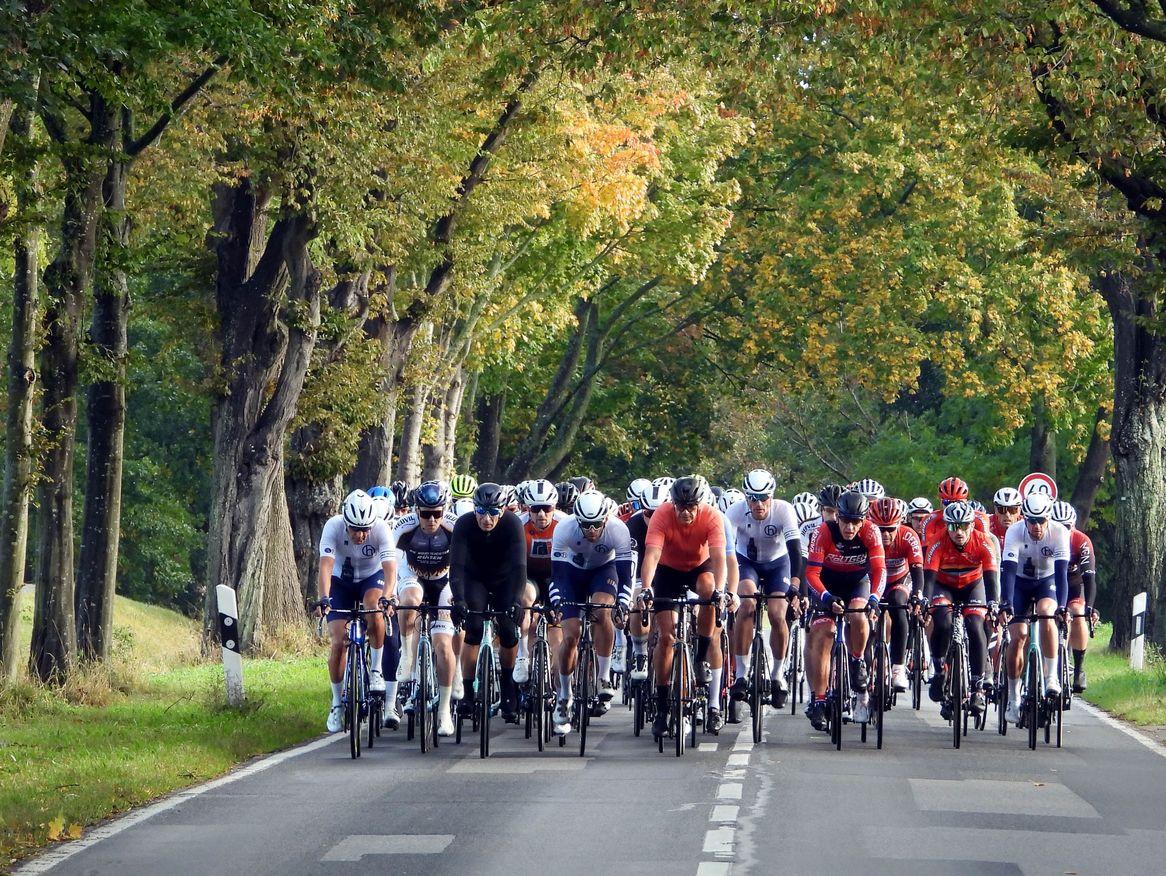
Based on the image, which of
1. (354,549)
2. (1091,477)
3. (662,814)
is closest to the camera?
(662,814)

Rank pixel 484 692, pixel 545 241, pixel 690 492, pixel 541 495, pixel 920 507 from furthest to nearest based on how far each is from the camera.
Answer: pixel 545 241
pixel 920 507
pixel 541 495
pixel 690 492
pixel 484 692

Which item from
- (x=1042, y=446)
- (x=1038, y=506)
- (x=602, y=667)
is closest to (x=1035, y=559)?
(x=1038, y=506)

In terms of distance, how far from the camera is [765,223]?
39.2 metres

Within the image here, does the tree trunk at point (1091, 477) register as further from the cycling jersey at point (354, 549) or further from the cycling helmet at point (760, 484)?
the cycling jersey at point (354, 549)

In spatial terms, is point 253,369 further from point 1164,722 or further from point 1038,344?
point 1038,344

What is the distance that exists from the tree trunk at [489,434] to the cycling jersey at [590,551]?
→ 3284cm

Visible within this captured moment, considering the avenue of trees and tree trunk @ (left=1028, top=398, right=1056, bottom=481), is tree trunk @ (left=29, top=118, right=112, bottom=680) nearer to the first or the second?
the avenue of trees

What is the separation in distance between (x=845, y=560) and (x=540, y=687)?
8.43ft

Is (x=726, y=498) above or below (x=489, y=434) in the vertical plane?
below

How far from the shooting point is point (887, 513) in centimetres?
1814

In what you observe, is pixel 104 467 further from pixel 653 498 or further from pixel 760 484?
pixel 760 484

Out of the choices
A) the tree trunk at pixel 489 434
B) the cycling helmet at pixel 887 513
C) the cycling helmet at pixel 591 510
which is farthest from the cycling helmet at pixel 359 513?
the tree trunk at pixel 489 434

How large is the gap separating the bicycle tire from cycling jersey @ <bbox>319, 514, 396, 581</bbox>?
1370 mm

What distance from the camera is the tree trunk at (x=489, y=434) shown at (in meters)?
48.8
